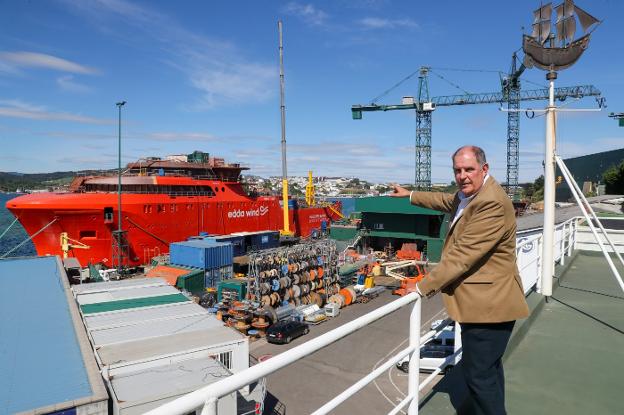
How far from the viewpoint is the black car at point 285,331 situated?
16.9 m

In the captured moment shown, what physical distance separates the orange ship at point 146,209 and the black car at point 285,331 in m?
13.8

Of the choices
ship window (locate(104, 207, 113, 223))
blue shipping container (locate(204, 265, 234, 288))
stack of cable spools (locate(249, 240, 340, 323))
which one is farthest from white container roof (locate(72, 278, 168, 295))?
ship window (locate(104, 207, 113, 223))

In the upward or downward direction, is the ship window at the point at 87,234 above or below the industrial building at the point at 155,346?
above

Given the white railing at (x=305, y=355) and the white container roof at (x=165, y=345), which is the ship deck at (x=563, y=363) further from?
the white container roof at (x=165, y=345)

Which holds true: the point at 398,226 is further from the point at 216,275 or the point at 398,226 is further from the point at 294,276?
the point at 216,275

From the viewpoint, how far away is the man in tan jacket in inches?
89.1

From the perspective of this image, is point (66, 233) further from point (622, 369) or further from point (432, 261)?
point (622, 369)

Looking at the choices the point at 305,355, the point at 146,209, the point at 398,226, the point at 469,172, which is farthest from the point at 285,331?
the point at 398,226

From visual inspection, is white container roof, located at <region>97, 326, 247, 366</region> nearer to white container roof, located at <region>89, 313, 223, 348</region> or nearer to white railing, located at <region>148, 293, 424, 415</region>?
white container roof, located at <region>89, 313, 223, 348</region>

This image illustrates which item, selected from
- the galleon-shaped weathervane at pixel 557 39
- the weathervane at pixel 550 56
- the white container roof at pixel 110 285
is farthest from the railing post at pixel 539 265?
the white container roof at pixel 110 285

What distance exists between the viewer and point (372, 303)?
23469 mm

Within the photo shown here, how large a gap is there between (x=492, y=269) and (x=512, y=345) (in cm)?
240

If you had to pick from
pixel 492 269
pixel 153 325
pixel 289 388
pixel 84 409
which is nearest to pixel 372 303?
pixel 289 388

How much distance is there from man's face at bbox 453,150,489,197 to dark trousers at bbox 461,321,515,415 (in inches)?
32.7
